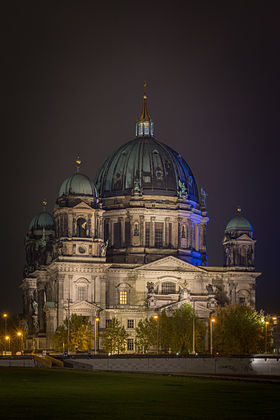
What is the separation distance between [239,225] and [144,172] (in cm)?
1877

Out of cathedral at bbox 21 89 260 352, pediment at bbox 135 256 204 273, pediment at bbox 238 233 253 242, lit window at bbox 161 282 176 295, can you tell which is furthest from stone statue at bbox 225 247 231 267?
lit window at bbox 161 282 176 295

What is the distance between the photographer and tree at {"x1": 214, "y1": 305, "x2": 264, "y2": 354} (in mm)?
141750

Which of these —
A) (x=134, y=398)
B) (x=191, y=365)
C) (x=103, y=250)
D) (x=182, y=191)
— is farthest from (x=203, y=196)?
(x=134, y=398)

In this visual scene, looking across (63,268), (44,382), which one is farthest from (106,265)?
(44,382)

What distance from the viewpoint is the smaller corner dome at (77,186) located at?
153 meters

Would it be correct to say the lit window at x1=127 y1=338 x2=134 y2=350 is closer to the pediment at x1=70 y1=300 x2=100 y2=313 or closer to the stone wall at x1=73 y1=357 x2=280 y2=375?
the pediment at x1=70 y1=300 x2=100 y2=313

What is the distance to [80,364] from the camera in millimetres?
100750

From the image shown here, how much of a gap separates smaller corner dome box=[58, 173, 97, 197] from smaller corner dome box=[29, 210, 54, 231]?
29724mm

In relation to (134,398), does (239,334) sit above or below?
above

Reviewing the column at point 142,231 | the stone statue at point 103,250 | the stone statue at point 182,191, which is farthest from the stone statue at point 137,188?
the stone statue at point 103,250

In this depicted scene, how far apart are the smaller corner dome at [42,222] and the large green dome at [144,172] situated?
14.2m

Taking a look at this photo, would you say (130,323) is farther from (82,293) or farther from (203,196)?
(203,196)

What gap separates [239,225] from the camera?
17125 centimetres

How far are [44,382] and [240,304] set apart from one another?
98107mm
